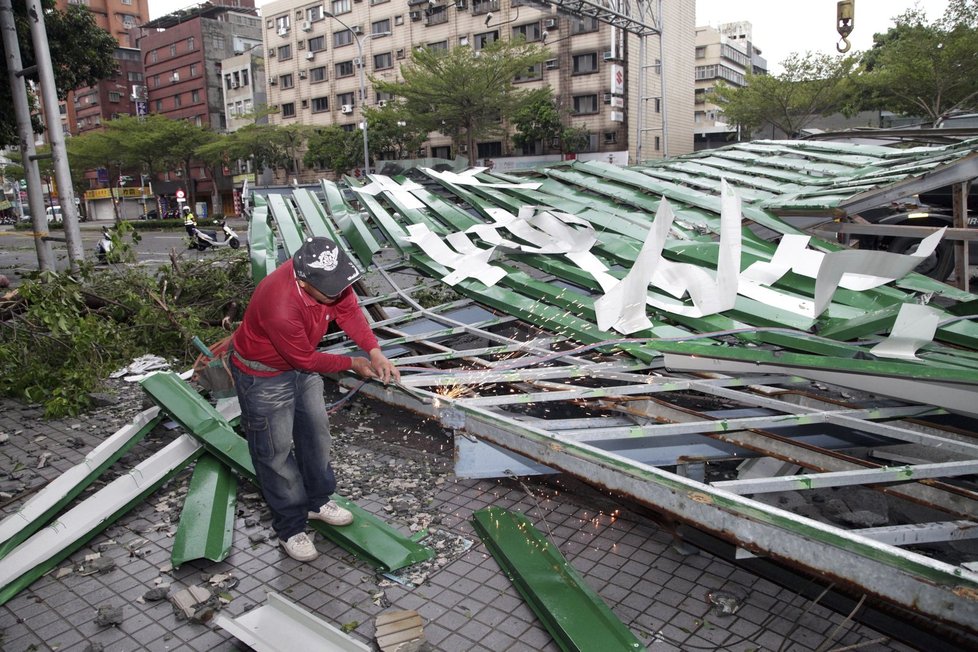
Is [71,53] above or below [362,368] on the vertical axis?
above

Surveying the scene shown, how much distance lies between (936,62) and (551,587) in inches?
997

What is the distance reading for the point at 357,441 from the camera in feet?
15.2

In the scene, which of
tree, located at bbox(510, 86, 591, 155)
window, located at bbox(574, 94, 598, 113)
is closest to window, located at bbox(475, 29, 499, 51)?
tree, located at bbox(510, 86, 591, 155)

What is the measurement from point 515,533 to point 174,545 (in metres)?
1.76

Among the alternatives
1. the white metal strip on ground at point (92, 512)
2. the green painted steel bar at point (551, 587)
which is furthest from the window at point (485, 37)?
the green painted steel bar at point (551, 587)

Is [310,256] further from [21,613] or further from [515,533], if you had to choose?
[21,613]

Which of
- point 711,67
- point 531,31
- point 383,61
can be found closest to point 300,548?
point 531,31

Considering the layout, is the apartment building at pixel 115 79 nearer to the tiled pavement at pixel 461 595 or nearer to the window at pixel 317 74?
the window at pixel 317 74

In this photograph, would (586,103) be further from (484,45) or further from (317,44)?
(317,44)

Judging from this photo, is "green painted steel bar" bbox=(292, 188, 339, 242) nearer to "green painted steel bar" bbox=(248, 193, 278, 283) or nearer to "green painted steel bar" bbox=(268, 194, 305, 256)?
"green painted steel bar" bbox=(268, 194, 305, 256)

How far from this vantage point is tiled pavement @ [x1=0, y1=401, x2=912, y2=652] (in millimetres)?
2631

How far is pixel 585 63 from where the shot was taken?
32156 mm

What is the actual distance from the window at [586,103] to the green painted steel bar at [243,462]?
30.8 m

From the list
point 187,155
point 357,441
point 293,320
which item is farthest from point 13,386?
point 187,155
